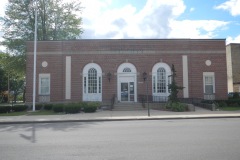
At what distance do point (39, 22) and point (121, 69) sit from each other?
17970 millimetres

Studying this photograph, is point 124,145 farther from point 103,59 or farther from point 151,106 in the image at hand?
point 103,59

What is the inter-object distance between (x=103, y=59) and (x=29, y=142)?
22062 mm

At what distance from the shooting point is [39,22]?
41.9m

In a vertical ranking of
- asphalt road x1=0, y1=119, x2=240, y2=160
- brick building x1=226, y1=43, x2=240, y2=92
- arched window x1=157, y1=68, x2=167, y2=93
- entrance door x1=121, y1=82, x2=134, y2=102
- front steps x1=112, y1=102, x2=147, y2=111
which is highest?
brick building x1=226, y1=43, x2=240, y2=92

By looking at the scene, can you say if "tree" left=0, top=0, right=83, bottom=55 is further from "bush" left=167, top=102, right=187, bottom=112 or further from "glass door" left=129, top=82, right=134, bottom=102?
"bush" left=167, top=102, right=187, bottom=112

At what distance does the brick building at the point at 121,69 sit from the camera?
31.0 meters

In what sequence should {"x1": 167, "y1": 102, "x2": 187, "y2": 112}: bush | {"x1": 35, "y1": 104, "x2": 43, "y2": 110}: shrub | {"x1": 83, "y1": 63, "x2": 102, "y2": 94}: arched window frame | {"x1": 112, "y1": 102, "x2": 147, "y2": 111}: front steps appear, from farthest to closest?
{"x1": 83, "y1": 63, "x2": 102, "y2": 94}: arched window frame, {"x1": 35, "y1": 104, "x2": 43, "y2": 110}: shrub, {"x1": 112, "y1": 102, "x2": 147, "y2": 111}: front steps, {"x1": 167, "y1": 102, "x2": 187, "y2": 112}: bush

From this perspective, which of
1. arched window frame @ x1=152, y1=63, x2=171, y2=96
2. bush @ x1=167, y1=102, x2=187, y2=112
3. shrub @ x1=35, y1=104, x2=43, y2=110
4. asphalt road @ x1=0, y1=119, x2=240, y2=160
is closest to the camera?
asphalt road @ x1=0, y1=119, x2=240, y2=160

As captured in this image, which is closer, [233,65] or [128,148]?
[128,148]

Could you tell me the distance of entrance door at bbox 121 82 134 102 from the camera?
3100 centimetres

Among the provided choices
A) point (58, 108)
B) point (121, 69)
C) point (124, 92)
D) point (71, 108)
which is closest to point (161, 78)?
point (124, 92)

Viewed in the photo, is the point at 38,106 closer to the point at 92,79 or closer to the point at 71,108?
the point at 71,108

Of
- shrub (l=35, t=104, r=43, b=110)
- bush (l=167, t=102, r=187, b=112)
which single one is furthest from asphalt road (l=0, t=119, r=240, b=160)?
shrub (l=35, t=104, r=43, b=110)

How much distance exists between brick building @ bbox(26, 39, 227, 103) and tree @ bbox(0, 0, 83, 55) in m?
9.95
